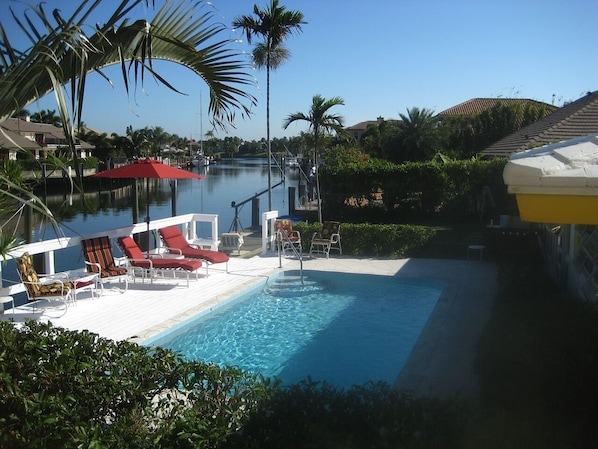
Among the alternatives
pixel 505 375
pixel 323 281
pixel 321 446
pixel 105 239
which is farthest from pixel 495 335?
pixel 105 239

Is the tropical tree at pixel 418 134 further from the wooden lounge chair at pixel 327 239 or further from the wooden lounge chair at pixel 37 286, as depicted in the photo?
the wooden lounge chair at pixel 37 286

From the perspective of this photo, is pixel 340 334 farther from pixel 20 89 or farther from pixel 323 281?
pixel 20 89

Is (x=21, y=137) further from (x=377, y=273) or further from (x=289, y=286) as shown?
(x=377, y=273)

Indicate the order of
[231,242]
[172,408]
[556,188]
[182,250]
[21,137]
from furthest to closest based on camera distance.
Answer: [231,242] < [182,250] < [172,408] < [21,137] < [556,188]

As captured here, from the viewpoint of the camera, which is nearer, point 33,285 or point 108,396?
point 108,396

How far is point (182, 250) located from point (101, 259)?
2371mm

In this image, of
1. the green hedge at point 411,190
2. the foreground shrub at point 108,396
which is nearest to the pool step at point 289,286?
the foreground shrub at point 108,396

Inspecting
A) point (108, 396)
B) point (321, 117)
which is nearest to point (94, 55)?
point (108, 396)

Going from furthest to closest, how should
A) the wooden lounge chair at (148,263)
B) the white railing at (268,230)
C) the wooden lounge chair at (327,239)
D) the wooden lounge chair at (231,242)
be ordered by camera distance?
the white railing at (268,230) → the wooden lounge chair at (327,239) → the wooden lounge chair at (231,242) → the wooden lounge chair at (148,263)

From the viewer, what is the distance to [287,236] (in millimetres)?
14898

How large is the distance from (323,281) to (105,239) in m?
5.20

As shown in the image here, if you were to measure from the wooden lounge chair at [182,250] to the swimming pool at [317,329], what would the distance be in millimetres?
1184

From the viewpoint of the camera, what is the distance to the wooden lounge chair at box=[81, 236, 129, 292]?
9992 mm

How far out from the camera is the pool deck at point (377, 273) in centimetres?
674
